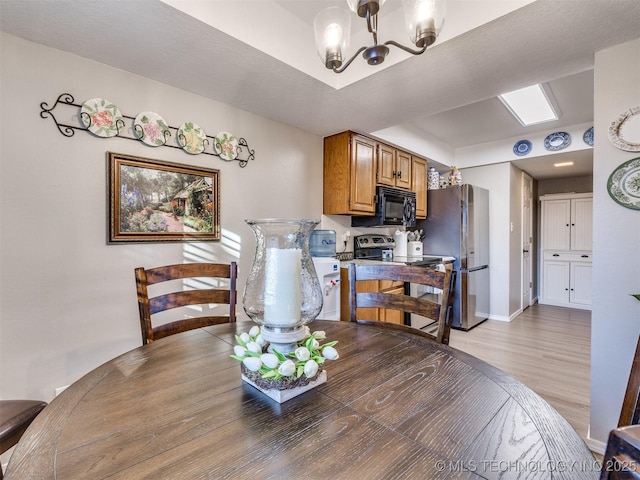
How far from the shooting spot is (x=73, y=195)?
173cm

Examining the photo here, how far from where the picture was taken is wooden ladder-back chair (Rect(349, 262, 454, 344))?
50.3 inches

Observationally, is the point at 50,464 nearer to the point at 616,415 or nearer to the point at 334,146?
the point at 616,415

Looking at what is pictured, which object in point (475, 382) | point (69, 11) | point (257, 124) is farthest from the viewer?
point (257, 124)

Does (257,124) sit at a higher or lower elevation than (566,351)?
higher

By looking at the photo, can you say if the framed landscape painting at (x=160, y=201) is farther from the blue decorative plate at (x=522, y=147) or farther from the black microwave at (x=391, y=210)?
the blue decorative plate at (x=522, y=147)

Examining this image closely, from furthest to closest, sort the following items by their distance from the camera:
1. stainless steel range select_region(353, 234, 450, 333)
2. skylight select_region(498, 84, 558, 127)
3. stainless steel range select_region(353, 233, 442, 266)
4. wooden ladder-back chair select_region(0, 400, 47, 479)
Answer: stainless steel range select_region(353, 233, 442, 266)
stainless steel range select_region(353, 234, 450, 333)
skylight select_region(498, 84, 558, 127)
wooden ladder-back chair select_region(0, 400, 47, 479)

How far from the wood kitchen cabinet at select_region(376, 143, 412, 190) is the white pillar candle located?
9.11ft

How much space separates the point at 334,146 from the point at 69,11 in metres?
2.20

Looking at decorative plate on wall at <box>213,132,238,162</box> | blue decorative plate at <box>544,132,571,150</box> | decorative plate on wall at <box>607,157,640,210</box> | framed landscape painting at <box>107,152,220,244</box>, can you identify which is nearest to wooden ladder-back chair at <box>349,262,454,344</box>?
decorative plate on wall at <box>607,157,640,210</box>

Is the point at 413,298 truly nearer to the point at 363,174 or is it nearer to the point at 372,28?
the point at 372,28

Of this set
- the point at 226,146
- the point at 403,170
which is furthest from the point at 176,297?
the point at 403,170

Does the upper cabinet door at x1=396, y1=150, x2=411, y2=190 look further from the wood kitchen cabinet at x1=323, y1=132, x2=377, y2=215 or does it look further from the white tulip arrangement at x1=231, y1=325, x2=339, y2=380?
the white tulip arrangement at x1=231, y1=325, x2=339, y2=380

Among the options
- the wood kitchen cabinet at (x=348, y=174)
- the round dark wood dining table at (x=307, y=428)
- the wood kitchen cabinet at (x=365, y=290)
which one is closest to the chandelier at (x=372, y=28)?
the round dark wood dining table at (x=307, y=428)

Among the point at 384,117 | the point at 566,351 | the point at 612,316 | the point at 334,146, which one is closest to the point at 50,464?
the point at 612,316
